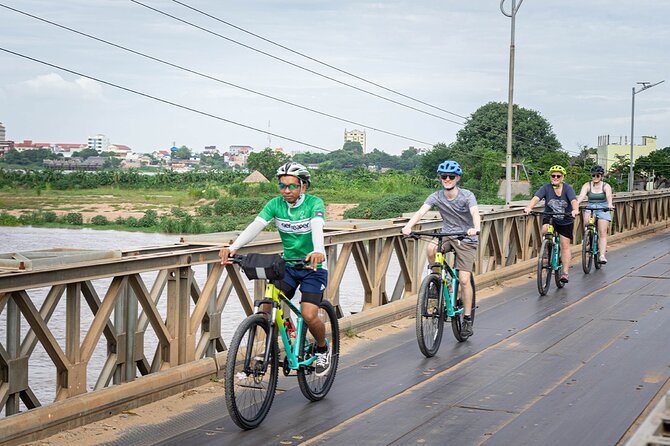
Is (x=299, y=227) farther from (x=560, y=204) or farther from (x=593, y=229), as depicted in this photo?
(x=593, y=229)

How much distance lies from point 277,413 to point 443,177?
386cm

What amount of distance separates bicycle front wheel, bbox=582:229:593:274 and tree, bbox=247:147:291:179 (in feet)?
138

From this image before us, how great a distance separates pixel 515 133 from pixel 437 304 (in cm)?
8728

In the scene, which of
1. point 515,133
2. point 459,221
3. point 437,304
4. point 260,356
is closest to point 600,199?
point 459,221

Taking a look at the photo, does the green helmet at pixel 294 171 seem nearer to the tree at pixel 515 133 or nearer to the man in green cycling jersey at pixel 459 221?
the man in green cycling jersey at pixel 459 221

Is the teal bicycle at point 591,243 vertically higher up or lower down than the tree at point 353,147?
lower down

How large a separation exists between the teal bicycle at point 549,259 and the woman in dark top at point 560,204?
76 mm

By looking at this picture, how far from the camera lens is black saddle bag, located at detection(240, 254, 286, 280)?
7.11 m

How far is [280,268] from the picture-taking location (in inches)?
280

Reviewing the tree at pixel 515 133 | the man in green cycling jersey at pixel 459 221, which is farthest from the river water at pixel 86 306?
the tree at pixel 515 133

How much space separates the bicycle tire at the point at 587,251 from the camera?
17781 millimetres

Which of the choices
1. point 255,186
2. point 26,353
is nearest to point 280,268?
point 26,353

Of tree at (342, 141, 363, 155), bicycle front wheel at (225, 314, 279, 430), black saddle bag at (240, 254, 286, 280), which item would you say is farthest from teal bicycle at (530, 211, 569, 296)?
tree at (342, 141, 363, 155)

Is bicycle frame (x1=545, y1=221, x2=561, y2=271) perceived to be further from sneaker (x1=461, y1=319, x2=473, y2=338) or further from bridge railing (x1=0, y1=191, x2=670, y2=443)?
sneaker (x1=461, y1=319, x2=473, y2=338)
